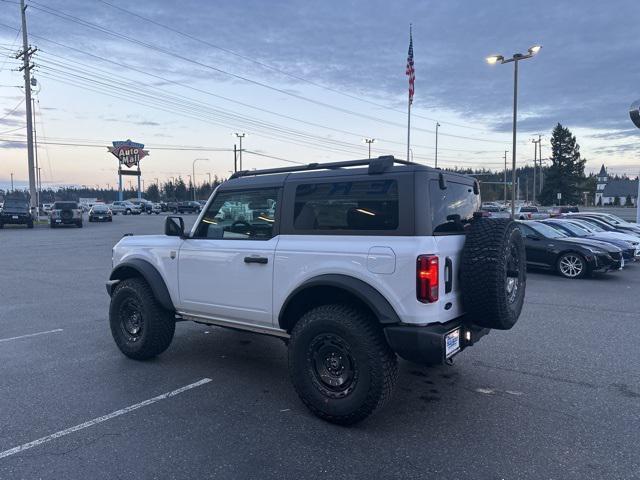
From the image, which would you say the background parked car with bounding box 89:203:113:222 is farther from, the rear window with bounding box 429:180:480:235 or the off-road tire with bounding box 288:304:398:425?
the rear window with bounding box 429:180:480:235

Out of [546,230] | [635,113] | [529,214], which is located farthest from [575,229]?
[529,214]

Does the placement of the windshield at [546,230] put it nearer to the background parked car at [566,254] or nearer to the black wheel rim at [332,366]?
the background parked car at [566,254]

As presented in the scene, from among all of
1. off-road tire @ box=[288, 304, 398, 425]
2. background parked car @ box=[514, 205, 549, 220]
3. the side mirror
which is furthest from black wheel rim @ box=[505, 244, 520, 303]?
background parked car @ box=[514, 205, 549, 220]

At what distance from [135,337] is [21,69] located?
3830 cm

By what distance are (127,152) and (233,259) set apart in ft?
278

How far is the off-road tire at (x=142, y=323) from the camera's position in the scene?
16.2ft

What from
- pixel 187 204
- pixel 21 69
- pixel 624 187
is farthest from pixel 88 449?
pixel 624 187

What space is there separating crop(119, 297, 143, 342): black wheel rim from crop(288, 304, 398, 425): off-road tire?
2.18 metres

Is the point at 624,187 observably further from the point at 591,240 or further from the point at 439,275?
the point at 439,275

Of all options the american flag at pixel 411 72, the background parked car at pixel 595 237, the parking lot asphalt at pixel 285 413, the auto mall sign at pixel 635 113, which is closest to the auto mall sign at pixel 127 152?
the american flag at pixel 411 72

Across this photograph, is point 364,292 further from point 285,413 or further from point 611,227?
point 611,227

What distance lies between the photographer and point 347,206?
381 centimetres

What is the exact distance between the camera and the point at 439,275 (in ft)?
11.3

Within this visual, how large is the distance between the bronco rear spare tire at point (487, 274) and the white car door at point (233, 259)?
165cm
